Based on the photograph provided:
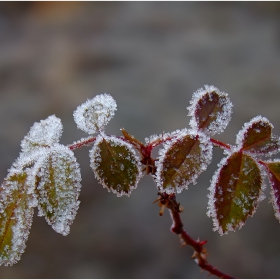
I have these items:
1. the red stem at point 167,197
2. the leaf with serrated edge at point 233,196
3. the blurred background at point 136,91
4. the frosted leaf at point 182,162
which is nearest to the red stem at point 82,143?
the red stem at point 167,197

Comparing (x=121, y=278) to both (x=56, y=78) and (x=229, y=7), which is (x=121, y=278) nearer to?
(x=56, y=78)

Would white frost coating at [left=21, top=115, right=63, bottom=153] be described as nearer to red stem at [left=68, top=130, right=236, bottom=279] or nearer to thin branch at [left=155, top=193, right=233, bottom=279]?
red stem at [left=68, top=130, right=236, bottom=279]

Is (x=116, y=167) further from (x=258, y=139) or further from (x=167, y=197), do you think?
(x=258, y=139)

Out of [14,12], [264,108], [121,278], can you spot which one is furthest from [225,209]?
[14,12]

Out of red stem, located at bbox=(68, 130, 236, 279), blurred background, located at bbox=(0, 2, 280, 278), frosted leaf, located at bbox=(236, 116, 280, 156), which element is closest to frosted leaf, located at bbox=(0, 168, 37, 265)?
red stem, located at bbox=(68, 130, 236, 279)

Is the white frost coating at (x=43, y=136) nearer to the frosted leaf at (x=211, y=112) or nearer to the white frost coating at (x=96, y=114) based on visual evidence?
the white frost coating at (x=96, y=114)
